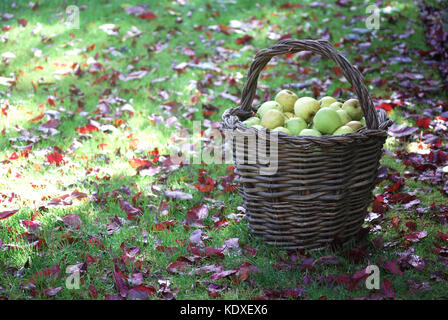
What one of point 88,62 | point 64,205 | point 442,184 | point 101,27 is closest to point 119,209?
point 64,205

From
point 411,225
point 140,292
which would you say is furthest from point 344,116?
point 140,292

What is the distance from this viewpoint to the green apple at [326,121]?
260 cm

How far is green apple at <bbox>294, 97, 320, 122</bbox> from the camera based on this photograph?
2.79 metres

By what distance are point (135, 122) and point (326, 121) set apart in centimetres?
232

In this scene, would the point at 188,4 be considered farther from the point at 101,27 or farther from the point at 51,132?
the point at 51,132

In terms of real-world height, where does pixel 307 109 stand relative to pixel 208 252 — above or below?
above

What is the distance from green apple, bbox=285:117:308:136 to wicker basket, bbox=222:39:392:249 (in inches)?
11.7

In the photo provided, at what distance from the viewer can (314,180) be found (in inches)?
95.6

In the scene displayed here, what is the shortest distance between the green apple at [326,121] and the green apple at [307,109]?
0.17m

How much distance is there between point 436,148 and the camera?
384cm

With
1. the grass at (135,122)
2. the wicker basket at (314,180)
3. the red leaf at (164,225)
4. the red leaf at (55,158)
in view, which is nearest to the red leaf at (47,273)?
the grass at (135,122)

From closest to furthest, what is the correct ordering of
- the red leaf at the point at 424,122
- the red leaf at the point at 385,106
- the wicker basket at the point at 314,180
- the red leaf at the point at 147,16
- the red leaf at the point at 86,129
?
the wicker basket at the point at 314,180 < the red leaf at the point at 424,122 < the red leaf at the point at 86,129 < the red leaf at the point at 385,106 < the red leaf at the point at 147,16

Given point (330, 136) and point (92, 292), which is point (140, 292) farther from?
point (330, 136)

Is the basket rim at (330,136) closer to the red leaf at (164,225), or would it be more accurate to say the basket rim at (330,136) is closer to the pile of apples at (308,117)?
the pile of apples at (308,117)
